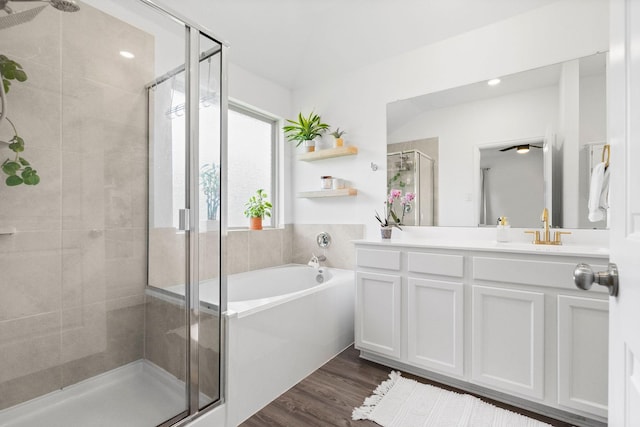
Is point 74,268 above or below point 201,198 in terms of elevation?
below

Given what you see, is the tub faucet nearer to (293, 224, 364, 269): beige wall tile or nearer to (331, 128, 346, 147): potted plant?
(293, 224, 364, 269): beige wall tile

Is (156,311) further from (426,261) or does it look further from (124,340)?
(426,261)

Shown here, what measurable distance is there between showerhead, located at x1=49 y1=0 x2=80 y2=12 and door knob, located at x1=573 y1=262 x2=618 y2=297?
82.0 inches

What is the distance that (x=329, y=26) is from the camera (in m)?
2.78

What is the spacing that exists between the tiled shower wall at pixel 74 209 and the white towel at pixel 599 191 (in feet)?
8.13

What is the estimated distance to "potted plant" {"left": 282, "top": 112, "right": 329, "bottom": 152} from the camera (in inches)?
124

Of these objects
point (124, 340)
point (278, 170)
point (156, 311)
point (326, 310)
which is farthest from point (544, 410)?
point (278, 170)

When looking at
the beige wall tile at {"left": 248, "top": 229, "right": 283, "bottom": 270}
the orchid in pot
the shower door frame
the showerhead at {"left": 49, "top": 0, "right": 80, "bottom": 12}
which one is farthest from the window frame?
the showerhead at {"left": 49, "top": 0, "right": 80, "bottom": 12}

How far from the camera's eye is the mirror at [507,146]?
1952 mm

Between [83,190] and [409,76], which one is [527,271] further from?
[83,190]

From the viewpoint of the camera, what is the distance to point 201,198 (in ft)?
5.28

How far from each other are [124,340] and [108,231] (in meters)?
0.60

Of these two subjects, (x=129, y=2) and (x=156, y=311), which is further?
(x=156, y=311)

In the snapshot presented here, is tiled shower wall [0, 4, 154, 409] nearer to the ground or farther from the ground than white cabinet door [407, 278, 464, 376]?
farther from the ground
